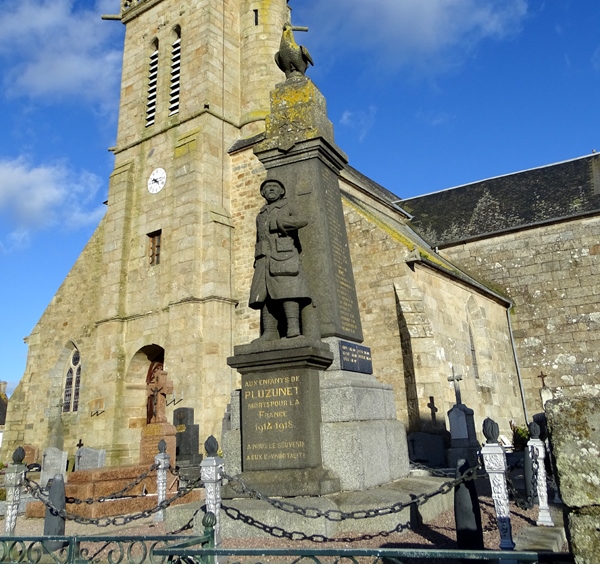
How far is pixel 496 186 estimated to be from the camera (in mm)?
25672

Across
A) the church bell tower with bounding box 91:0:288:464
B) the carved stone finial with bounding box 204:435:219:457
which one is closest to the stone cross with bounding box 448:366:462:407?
the church bell tower with bounding box 91:0:288:464

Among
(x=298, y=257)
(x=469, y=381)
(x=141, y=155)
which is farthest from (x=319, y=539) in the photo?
(x=141, y=155)

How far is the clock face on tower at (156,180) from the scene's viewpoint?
63.2ft

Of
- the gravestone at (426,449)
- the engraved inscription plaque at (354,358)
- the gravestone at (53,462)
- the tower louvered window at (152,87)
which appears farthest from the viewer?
the tower louvered window at (152,87)

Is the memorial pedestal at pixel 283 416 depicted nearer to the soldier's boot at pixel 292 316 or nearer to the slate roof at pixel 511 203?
the soldier's boot at pixel 292 316

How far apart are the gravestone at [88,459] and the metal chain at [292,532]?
454 inches

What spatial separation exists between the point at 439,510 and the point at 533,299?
16689mm

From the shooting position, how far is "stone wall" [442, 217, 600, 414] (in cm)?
1970

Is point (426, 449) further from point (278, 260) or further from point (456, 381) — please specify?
point (278, 260)

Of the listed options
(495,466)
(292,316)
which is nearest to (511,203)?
(292,316)

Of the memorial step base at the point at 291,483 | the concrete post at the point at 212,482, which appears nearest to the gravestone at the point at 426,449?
the memorial step base at the point at 291,483

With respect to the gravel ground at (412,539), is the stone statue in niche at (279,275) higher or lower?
higher

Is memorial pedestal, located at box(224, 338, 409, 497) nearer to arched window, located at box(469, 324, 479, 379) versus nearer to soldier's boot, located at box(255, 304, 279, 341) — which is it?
soldier's boot, located at box(255, 304, 279, 341)

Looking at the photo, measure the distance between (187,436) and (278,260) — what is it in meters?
9.26
